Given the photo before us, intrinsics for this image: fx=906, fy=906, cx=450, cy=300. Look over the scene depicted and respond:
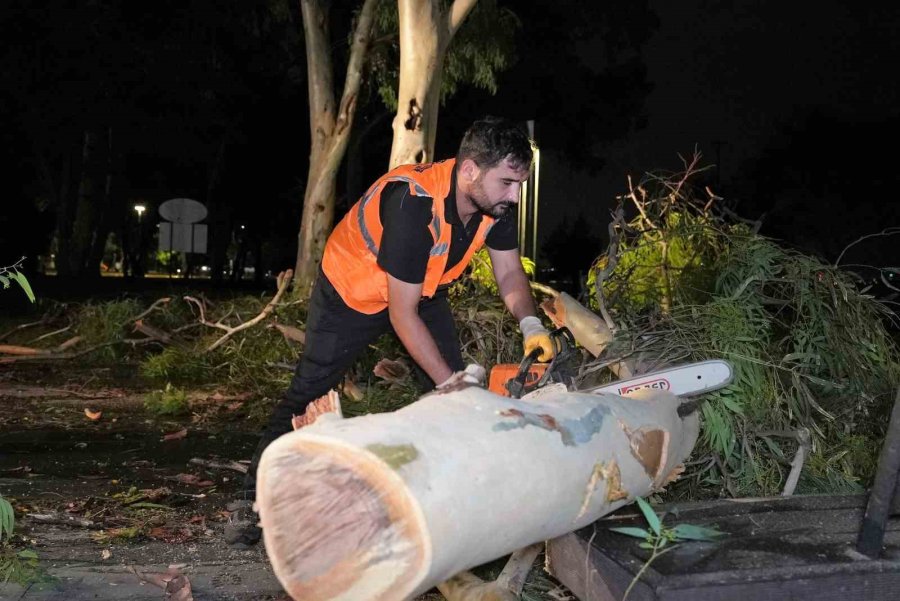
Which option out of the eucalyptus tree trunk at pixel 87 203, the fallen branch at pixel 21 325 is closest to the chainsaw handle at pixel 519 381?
the fallen branch at pixel 21 325

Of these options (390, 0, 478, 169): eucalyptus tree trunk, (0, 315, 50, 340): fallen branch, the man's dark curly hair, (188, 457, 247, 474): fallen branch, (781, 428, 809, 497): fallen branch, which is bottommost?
(0, 315, 50, 340): fallen branch

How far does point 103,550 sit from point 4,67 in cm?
1757

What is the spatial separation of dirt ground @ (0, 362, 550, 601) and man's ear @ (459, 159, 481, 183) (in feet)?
4.88

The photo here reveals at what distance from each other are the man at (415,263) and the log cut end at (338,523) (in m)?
1.07

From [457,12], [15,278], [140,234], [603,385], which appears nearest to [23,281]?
[15,278]

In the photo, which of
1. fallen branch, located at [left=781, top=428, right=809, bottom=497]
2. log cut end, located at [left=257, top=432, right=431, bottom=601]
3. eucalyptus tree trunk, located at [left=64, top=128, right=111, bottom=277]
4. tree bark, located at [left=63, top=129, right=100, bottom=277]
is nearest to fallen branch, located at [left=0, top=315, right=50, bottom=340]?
fallen branch, located at [left=781, top=428, right=809, bottom=497]

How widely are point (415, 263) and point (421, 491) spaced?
1445 millimetres

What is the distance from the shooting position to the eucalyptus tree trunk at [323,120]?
10.9 metres

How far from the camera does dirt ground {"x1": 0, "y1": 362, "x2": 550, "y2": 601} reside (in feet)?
10.7

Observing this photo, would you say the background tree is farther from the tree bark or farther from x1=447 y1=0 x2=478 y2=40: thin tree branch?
the tree bark

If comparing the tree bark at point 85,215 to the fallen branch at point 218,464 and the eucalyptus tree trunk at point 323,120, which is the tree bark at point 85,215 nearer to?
the eucalyptus tree trunk at point 323,120

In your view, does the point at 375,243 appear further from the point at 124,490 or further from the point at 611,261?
the point at 124,490

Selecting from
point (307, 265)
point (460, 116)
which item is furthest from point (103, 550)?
point (460, 116)

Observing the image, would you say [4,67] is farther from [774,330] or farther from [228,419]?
[774,330]
